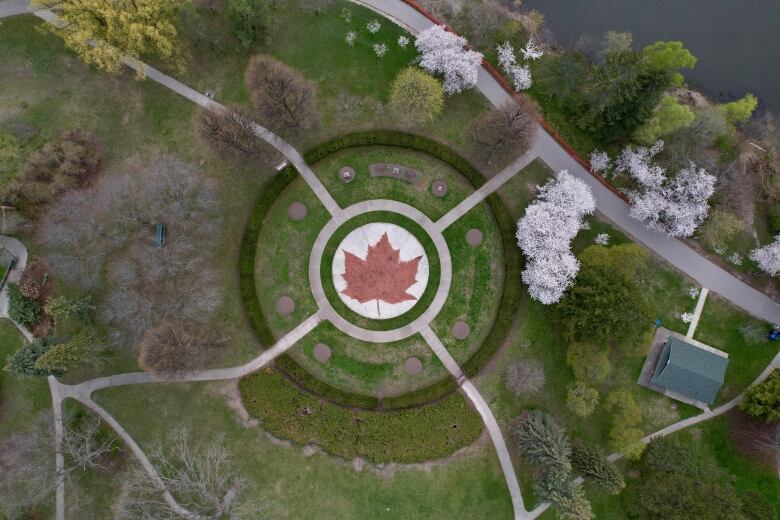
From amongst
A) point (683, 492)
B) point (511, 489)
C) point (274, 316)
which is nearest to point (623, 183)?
point (683, 492)

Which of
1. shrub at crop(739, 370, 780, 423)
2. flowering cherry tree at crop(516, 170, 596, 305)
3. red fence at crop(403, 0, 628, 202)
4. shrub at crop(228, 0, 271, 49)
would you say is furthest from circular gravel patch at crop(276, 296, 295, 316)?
shrub at crop(739, 370, 780, 423)

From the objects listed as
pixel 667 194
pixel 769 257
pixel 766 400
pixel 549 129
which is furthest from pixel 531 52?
pixel 766 400

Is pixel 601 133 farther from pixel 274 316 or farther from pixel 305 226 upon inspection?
pixel 274 316

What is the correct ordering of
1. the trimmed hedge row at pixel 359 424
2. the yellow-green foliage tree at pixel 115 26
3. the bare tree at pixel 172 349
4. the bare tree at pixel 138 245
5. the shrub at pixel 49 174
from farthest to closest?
the trimmed hedge row at pixel 359 424 → the bare tree at pixel 138 245 → the shrub at pixel 49 174 → the bare tree at pixel 172 349 → the yellow-green foliage tree at pixel 115 26

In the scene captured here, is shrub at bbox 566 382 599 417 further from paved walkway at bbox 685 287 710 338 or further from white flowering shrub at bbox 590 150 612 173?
white flowering shrub at bbox 590 150 612 173

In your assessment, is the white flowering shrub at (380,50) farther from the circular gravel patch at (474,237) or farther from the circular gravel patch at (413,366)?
the circular gravel patch at (413,366)

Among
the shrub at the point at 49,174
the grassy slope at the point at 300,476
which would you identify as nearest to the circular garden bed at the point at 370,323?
the grassy slope at the point at 300,476

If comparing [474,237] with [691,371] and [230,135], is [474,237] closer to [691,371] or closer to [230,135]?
[691,371]
